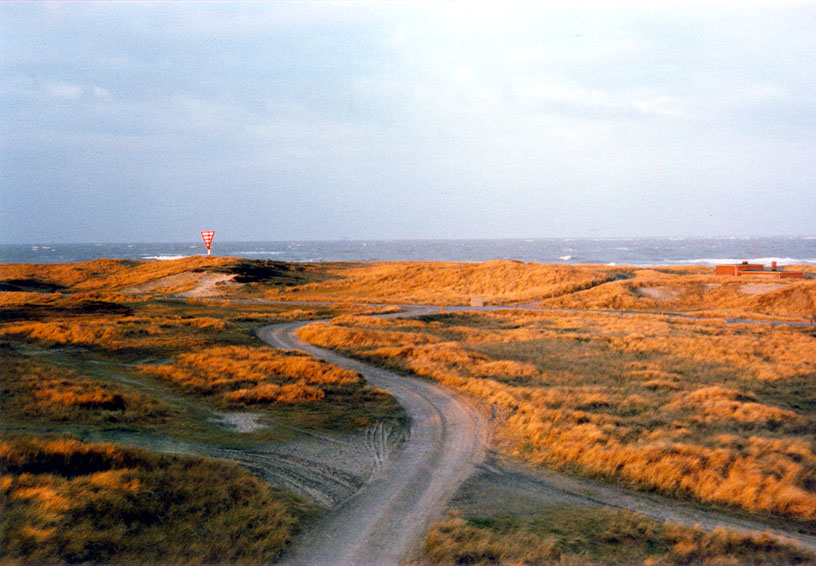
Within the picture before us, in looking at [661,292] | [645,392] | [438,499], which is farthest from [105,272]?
[438,499]

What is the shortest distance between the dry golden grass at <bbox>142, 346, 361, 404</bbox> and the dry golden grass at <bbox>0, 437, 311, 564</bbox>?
8104 mm

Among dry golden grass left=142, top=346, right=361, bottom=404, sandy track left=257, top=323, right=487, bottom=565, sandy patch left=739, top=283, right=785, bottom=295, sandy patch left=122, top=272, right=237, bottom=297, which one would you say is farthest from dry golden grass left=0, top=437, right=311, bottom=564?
sandy patch left=122, top=272, right=237, bottom=297

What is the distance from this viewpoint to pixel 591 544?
9.57 metres

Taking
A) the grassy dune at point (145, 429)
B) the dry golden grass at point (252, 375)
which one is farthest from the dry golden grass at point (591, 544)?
the dry golden grass at point (252, 375)

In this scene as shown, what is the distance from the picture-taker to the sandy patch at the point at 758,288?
5631 cm

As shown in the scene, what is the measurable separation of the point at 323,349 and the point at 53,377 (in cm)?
1520

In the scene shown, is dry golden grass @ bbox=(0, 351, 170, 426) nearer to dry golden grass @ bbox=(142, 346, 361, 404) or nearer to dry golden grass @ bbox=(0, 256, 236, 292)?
dry golden grass @ bbox=(142, 346, 361, 404)

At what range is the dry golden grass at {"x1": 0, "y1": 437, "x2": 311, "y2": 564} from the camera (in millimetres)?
8148

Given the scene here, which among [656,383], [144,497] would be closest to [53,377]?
[144,497]

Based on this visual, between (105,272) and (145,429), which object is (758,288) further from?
(105,272)

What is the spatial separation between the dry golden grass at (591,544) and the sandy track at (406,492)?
2.39ft

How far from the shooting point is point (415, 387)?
903 inches

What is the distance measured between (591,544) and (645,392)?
14603 mm

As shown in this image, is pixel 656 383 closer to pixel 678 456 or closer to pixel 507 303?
pixel 678 456
